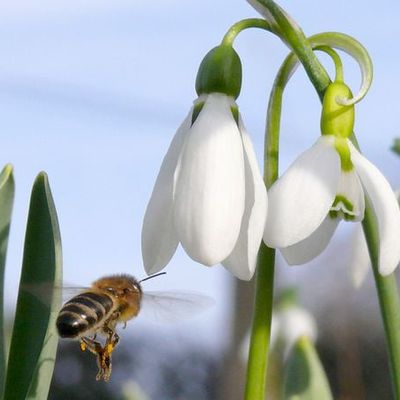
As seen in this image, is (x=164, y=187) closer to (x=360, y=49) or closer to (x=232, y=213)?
(x=232, y=213)

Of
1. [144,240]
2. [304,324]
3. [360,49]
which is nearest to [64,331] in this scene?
[144,240]

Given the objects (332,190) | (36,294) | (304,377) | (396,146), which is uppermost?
(396,146)

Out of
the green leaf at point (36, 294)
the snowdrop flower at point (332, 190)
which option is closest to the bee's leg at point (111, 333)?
the green leaf at point (36, 294)

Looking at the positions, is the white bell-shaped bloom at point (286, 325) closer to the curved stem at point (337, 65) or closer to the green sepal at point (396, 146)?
the green sepal at point (396, 146)

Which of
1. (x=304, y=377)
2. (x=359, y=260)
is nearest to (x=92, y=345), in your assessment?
(x=304, y=377)

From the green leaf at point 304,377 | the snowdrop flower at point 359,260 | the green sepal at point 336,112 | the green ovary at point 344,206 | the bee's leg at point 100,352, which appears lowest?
the green leaf at point 304,377

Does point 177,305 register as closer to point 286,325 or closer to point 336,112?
point 336,112

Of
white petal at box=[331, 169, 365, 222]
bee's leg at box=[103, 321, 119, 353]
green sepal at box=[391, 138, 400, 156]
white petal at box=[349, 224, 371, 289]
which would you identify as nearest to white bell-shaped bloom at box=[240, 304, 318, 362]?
green sepal at box=[391, 138, 400, 156]
